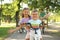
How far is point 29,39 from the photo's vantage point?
6453 mm

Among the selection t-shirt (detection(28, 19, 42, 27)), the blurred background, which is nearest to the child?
t-shirt (detection(28, 19, 42, 27))

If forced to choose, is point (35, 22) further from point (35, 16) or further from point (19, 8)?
point (19, 8)

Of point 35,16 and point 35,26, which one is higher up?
point 35,16

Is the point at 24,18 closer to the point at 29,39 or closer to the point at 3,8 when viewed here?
the point at 29,39

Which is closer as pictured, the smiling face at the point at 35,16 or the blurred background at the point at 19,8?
the smiling face at the point at 35,16

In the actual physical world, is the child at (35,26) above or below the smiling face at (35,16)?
below

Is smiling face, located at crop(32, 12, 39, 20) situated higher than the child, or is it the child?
smiling face, located at crop(32, 12, 39, 20)

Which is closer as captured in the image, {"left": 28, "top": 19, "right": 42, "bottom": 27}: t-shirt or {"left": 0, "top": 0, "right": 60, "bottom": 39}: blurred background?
{"left": 28, "top": 19, "right": 42, "bottom": 27}: t-shirt

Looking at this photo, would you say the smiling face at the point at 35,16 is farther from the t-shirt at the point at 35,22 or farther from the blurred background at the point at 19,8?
the blurred background at the point at 19,8

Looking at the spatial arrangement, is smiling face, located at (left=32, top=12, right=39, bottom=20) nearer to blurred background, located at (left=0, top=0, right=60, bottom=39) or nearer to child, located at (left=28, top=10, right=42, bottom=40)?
child, located at (left=28, top=10, right=42, bottom=40)

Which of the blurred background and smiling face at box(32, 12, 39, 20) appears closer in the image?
smiling face at box(32, 12, 39, 20)

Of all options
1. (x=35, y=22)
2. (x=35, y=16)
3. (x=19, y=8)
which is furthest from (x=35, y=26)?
(x=19, y=8)

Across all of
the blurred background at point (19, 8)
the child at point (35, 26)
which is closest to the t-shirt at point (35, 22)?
the child at point (35, 26)

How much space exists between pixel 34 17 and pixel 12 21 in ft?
198
